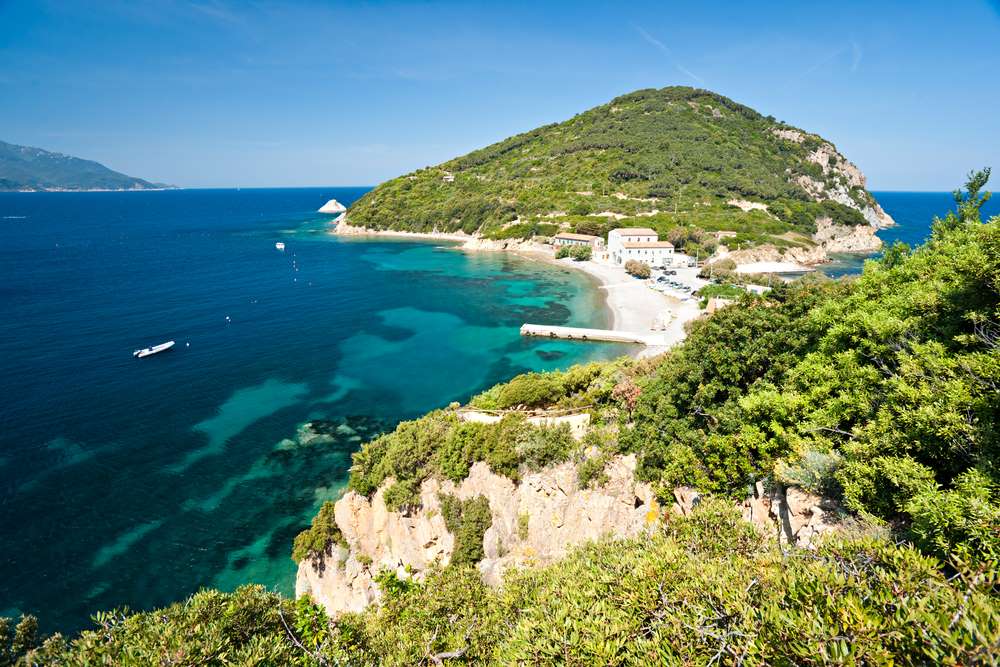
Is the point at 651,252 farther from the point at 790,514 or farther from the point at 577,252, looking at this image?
the point at 790,514

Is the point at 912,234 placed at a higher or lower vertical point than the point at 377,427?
higher

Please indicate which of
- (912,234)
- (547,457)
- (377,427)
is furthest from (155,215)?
(912,234)

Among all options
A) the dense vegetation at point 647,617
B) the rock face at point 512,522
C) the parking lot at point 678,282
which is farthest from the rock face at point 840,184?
the dense vegetation at point 647,617

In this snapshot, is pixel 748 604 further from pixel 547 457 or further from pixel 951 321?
pixel 547 457

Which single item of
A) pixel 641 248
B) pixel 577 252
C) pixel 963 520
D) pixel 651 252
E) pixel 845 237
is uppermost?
pixel 845 237

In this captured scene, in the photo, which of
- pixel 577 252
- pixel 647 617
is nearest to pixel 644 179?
pixel 577 252

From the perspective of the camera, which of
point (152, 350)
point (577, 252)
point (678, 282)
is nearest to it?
point (152, 350)
